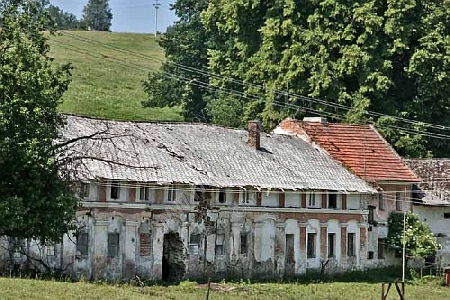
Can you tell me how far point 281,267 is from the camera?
51875 mm

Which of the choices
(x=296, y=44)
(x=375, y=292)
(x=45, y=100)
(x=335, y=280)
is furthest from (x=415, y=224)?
(x=45, y=100)

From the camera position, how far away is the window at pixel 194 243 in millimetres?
48688

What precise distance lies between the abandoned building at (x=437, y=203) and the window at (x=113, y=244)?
734 inches

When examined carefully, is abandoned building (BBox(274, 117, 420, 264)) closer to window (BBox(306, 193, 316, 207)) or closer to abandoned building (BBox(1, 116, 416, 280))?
abandoned building (BBox(1, 116, 416, 280))

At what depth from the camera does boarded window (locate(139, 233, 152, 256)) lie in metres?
47.0

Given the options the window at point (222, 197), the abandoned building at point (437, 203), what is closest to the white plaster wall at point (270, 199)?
the window at point (222, 197)

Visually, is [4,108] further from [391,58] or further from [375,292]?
[391,58]

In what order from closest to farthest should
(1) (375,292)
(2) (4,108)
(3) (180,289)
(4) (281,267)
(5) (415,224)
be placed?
1. (2) (4,108)
2. (3) (180,289)
3. (1) (375,292)
4. (4) (281,267)
5. (5) (415,224)

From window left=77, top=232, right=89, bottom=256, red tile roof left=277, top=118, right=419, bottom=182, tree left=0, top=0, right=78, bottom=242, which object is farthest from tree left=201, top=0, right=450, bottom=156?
tree left=0, top=0, right=78, bottom=242

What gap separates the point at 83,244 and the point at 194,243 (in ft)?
18.8

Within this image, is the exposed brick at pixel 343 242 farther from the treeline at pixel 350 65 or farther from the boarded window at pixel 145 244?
the boarded window at pixel 145 244

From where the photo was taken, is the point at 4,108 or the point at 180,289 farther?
the point at 180,289

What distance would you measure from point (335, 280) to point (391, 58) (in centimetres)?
1834

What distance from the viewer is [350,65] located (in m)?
63.2
